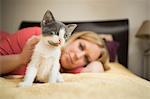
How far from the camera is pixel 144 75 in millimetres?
917

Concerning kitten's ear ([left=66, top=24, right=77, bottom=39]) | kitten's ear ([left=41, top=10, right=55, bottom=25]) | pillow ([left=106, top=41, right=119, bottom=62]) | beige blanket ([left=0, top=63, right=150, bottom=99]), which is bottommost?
beige blanket ([left=0, top=63, right=150, bottom=99])

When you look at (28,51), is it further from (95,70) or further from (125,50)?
(125,50)

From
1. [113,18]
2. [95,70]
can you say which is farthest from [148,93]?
[113,18]

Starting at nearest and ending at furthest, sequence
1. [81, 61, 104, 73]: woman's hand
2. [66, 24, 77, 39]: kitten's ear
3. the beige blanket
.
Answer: the beige blanket < [66, 24, 77, 39]: kitten's ear < [81, 61, 104, 73]: woman's hand

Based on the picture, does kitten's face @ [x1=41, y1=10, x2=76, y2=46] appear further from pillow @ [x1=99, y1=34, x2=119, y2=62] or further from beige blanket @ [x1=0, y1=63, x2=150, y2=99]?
pillow @ [x1=99, y1=34, x2=119, y2=62]

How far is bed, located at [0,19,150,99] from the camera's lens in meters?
0.61

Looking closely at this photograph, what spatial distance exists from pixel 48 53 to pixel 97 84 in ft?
0.54

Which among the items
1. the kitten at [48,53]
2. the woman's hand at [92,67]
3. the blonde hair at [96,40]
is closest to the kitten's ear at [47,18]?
the kitten at [48,53]

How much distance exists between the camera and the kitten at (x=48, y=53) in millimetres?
665

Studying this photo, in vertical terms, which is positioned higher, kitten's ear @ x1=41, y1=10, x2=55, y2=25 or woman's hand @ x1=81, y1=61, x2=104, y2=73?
kitten's ear @ x1=41, y1=10, x2=55, y2=25

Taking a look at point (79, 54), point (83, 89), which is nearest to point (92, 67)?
point (79, 54)

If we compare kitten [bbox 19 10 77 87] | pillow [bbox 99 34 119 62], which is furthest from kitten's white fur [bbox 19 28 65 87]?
pillow [bbox 99 34 119 62]

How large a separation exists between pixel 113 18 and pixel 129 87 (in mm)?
273

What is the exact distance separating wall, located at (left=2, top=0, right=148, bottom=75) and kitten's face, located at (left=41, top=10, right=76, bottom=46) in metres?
0.08
